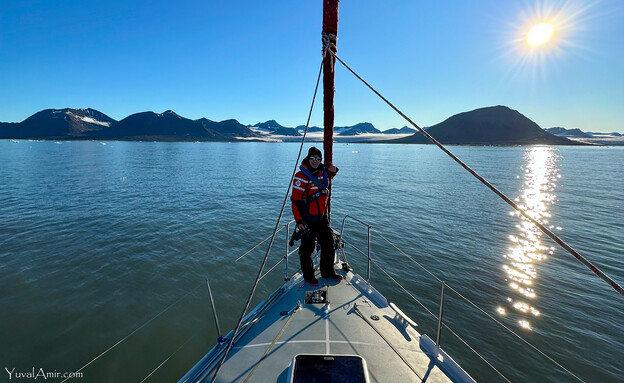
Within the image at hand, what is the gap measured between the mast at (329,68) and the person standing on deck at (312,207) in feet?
3.36

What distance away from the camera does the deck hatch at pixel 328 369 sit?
121 inches

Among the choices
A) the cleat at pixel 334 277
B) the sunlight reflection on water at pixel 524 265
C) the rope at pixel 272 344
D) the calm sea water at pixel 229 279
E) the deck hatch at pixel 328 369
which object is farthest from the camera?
the sunlight reflection on water at pixel 524 265

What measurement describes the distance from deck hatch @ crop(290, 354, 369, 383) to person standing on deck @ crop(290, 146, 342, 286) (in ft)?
7.46

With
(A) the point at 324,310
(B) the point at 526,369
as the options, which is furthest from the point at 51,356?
(B) the point at 526,369

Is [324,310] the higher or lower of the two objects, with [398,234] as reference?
higher

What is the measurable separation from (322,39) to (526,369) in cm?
957

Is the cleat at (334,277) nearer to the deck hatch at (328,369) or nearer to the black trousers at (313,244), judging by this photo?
the black trousers at (313,244)

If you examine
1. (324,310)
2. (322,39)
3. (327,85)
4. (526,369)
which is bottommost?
(526,369)

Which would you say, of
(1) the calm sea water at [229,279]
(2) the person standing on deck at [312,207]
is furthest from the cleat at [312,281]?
(1) the calm sea water at [229,279]

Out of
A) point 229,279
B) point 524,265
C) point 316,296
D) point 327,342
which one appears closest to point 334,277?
point 316,296

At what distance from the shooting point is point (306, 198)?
17.3 ft

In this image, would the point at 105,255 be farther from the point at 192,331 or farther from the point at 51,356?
the point at 192,331

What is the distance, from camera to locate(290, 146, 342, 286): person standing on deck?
512 cm

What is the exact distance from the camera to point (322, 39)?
5.68 m
